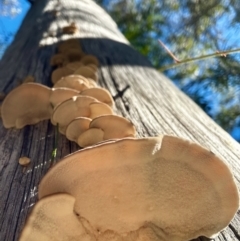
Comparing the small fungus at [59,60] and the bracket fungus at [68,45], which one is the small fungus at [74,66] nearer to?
the small fungus at [59,60]

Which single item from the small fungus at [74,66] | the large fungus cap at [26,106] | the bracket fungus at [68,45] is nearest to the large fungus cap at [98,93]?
the large fungus cap at [26,106]

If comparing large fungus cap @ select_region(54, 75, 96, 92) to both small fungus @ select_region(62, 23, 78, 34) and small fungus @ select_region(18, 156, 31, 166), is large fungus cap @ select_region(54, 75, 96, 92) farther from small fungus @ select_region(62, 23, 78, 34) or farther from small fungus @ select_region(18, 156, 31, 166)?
small fungus @ select_region(62, 23, 78, 34)

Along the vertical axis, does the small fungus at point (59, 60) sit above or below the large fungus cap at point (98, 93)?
below

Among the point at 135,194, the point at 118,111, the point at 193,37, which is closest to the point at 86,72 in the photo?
the point at 118,111

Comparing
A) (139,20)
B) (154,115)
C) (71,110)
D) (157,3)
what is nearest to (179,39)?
(157,3)

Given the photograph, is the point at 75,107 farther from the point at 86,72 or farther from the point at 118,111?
the point at 86,72

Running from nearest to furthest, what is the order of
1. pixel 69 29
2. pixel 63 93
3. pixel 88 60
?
pixel 63 93 → pixel 88 60 → pixel 69 29

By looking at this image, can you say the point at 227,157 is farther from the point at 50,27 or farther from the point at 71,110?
the point at 50,27
